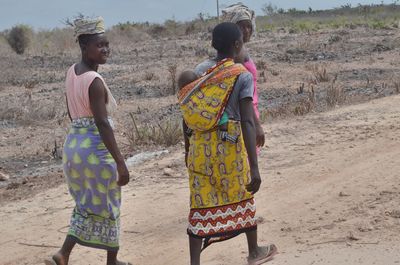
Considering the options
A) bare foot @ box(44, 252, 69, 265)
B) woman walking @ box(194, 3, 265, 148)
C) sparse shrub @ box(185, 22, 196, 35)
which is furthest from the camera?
sparse shrub @ box(185, 22, 196, 35)

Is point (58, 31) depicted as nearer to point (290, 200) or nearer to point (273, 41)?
point (273, 41)

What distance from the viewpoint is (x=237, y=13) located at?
4406 mm

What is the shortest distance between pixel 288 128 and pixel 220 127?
4.22 meters

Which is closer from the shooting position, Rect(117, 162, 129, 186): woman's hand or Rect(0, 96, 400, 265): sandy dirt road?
Rect(117, 162, 129, 186): woman's hand

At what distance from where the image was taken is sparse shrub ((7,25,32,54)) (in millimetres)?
32062

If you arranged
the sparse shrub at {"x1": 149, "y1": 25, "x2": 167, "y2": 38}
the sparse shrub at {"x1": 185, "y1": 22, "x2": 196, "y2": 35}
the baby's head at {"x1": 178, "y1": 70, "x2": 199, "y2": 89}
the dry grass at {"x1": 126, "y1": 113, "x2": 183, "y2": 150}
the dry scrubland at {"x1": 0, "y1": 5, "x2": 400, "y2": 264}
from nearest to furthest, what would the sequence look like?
the baby's head at {"x1": 178, "y1": 70, "x2": 199, "y2": 89}, the dry scrubland at {"x1": 0, "y1": 5, "x2": 400, "y2": 264}, the dry grass at {"x1": 126, "y1": 113, "x2": 183, "y2": 150}, the sparse shrub at {"x1": 185, "y1": 22, "x2": 196, "y2": 35}, the sparse shrub at {"x1": 149, "y1": 25, "x2": 167, "y2": 38}

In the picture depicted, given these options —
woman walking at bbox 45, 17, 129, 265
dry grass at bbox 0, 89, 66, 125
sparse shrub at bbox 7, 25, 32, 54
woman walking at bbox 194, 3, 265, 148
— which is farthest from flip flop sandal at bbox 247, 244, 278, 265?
sparse shrub at bbox 7, 25, 32, 54

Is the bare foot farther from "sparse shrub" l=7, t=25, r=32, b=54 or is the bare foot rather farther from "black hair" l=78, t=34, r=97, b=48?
"sparse shrub" l=7, t=25, r=32, b=54

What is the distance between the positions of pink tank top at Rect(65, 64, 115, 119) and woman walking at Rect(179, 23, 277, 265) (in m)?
0.53

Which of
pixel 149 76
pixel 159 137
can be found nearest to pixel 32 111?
Answer: pixel 159 137

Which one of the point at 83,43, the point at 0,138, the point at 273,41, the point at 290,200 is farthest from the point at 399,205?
the point at 273,41

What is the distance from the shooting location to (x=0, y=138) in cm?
1072

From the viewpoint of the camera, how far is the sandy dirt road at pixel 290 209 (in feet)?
15.0

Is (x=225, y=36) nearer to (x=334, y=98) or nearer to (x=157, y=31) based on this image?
(x=334, y=98)
